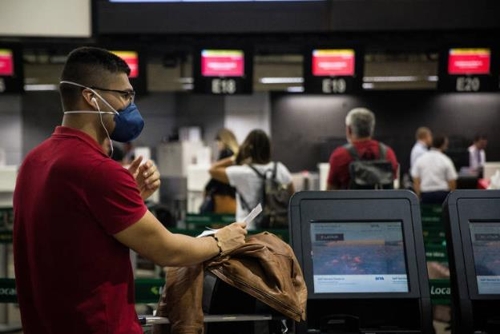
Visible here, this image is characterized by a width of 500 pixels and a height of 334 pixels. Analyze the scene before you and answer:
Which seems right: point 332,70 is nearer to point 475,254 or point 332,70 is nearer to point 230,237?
point 475,254

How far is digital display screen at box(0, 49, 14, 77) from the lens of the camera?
28.3ft

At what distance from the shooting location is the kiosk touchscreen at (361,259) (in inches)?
95.6

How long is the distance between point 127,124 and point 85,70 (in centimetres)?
21

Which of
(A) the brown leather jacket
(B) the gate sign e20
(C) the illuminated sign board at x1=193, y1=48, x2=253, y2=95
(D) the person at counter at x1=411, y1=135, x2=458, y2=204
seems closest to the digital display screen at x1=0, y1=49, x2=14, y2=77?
(C) the illuminated sign board at x1=193, y1=48, x2=253, y2=95

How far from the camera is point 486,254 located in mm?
2490

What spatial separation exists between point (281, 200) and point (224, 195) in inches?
56.3

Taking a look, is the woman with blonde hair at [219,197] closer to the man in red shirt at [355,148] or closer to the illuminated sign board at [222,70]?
the man in red shirt at [355,148]

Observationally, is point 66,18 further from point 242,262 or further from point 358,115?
point 242,262

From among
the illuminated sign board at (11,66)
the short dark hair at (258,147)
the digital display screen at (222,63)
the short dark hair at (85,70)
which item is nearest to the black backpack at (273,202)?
the short dark hair at (258,147)

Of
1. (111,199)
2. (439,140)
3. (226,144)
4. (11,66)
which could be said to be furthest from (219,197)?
(111,199)

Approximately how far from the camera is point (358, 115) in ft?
16.8

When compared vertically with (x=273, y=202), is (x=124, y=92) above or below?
above

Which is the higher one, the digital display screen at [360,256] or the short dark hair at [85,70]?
the short dark hair at [85,70]

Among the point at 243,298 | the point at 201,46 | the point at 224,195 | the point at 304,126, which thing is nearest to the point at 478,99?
the point at 304,126
